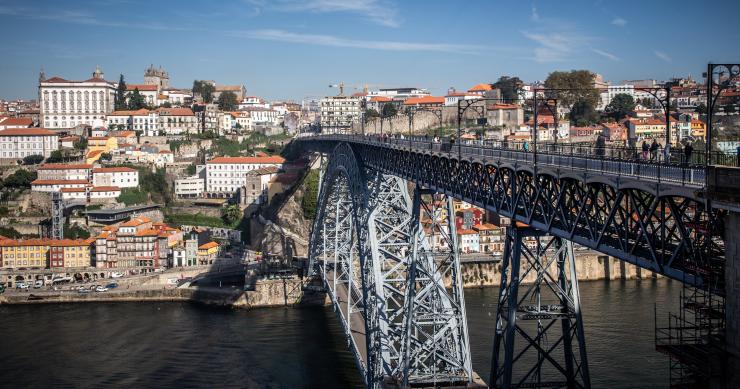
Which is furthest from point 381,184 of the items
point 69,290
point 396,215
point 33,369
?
point 69,290

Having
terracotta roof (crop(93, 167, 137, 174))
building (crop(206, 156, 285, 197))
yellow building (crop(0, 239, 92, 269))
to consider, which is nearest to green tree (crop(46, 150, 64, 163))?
terracotta roof (crop(93, 167, 137, 174))

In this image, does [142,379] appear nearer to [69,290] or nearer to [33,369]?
[33,369]

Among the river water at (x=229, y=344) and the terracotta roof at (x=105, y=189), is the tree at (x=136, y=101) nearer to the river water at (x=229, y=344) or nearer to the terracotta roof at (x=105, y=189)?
the terracotta roof at (x=105, y=189)

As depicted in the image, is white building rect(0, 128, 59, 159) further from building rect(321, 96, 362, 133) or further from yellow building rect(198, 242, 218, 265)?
building rect(321, 96, 362, 133)

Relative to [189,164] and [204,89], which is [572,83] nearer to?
[189,164]

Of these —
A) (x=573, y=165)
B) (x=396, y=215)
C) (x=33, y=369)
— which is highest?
(x=573, y=165)

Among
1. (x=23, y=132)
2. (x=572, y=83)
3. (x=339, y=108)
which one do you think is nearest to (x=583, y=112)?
(x=572, y=83)

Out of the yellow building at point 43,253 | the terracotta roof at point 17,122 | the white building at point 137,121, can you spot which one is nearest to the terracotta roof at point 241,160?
the white building at point 137,121
